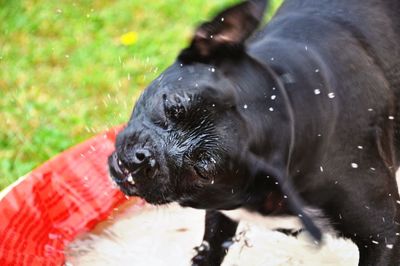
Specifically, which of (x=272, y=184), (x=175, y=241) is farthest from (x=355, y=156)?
(x=175, y=241)

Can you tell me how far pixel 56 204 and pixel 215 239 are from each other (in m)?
0.73

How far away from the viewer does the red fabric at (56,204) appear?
106 inches

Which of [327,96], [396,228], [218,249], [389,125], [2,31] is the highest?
[327,96]

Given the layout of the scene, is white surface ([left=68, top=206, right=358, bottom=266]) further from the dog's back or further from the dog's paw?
the dog's back

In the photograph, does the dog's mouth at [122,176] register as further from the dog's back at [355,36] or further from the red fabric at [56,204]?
the red fabric at [56,204]

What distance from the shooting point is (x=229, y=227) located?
250cm

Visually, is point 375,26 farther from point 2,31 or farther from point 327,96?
point 2,31

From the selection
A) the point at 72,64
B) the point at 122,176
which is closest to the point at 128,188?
the point at 122,176

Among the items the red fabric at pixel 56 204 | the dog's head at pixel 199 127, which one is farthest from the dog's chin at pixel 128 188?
the red fabric at pixel 56 204

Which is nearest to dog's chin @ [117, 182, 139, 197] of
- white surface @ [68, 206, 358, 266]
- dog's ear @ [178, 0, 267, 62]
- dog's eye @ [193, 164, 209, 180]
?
dog's eye @ [193, 164, 209, 180]

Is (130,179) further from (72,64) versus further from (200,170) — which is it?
(72,64)

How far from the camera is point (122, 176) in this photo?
1872mm

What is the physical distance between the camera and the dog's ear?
1929mm

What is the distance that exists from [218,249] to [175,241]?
46 centimetres
